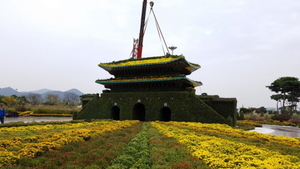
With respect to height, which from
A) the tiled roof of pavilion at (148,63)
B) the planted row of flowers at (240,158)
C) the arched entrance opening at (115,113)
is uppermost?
the tiled roof of pavilion at (148,63)

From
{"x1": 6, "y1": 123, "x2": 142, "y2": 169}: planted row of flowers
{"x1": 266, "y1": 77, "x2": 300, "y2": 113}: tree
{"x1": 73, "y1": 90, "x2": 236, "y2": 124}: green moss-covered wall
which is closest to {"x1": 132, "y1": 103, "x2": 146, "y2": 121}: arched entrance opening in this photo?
{"x1": 73, "y1": 90, "x2": 236, "y2": 124}: green moss-covered wall

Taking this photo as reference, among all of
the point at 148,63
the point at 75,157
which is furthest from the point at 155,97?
the point at 75,157

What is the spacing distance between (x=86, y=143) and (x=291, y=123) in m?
36.4

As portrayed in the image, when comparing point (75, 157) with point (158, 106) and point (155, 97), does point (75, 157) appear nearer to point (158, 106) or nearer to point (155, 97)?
point (158, 106)

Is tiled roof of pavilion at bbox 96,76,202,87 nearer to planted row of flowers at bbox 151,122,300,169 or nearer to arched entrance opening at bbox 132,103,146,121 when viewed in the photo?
arched entrance opening at bbox 132,103,146,121

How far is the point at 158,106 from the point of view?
101ft

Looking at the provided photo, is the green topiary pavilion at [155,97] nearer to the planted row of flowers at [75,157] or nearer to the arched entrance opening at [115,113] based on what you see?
the arched entrance opening at [115,113]

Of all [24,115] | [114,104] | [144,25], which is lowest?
[24,115]

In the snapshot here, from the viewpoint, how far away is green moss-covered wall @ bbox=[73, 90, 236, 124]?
1092 inches

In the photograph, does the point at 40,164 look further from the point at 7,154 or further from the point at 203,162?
the point at 203,162

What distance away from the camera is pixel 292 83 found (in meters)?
59.4

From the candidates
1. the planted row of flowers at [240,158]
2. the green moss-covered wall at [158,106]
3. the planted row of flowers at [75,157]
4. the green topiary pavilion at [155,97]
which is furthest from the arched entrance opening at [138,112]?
the planted row of flowers at [240,158]

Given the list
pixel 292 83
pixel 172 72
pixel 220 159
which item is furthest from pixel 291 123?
pixel 220 159

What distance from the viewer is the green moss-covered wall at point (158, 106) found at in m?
27.7
